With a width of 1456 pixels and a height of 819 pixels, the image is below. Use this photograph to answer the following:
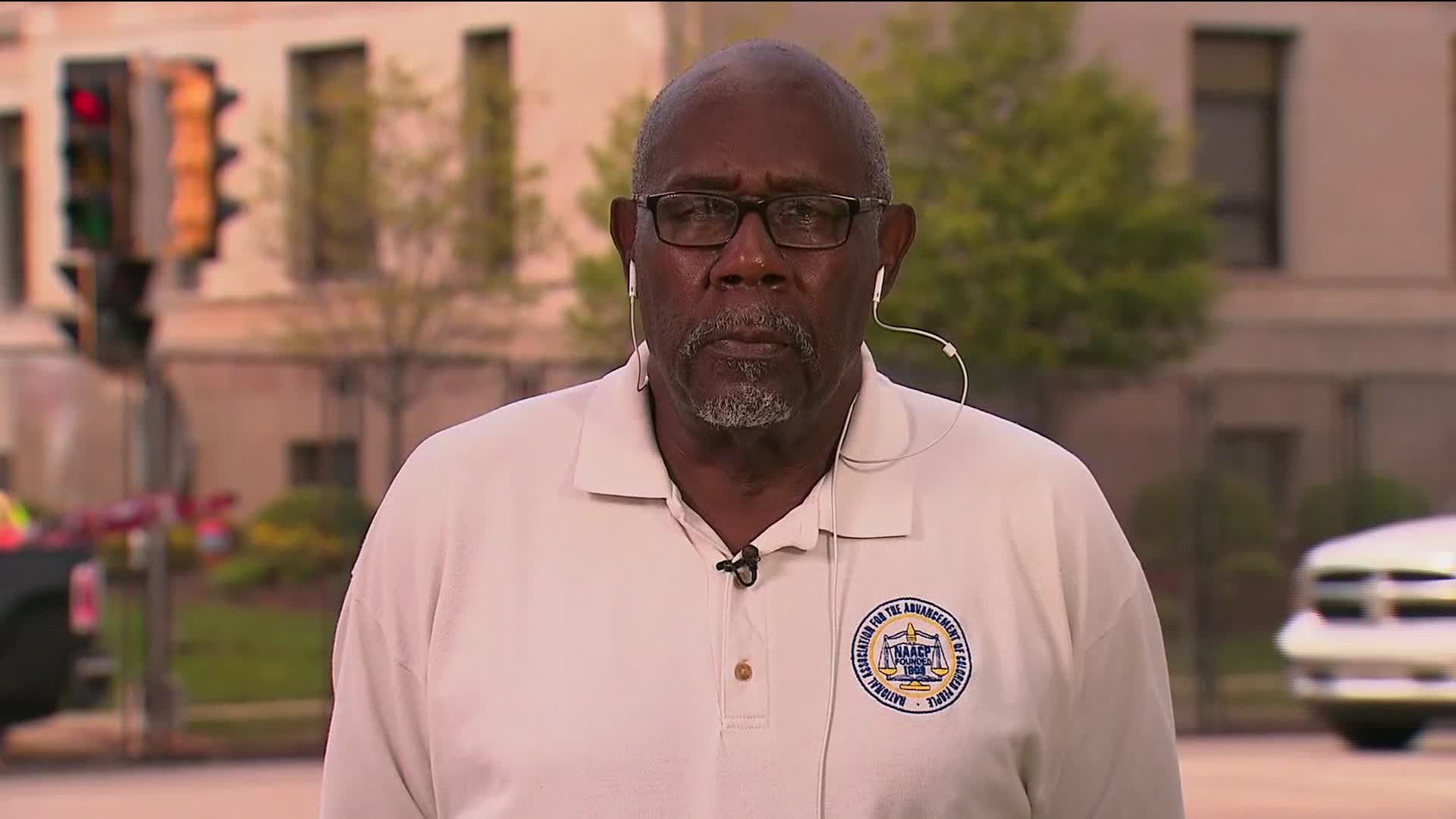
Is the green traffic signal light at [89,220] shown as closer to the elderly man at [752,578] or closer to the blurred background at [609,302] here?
the blurred background at [609,302]

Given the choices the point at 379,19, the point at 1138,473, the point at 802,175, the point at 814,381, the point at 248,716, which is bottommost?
the point at 248,716

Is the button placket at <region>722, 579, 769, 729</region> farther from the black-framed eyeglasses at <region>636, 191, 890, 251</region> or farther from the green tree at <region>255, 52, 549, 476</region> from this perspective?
the green tree at <region>255, 52, 549, 476</region>

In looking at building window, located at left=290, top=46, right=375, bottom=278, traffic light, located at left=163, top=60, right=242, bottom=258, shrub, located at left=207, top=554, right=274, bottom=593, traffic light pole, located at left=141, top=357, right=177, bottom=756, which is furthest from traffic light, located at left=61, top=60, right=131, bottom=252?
building window, located at left=290, top=46, right=375, bottom=278

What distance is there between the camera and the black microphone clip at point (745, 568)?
2775 mm

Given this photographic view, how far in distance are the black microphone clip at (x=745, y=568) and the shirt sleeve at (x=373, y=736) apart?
0.37m

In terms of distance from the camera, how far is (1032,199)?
18000 millimetres

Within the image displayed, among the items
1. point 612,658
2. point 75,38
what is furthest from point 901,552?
point 75,38

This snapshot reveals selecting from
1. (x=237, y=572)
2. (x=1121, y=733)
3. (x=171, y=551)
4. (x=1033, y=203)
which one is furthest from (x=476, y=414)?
(x=1121, y=733)

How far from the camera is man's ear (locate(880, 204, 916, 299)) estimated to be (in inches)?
117

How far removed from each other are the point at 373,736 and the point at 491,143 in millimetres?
15721

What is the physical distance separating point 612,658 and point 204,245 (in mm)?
12381

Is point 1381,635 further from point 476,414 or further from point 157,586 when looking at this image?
Result: point 157,586

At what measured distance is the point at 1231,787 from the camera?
11.8m

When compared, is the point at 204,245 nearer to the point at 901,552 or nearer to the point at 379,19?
the point at 379,19
